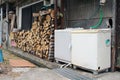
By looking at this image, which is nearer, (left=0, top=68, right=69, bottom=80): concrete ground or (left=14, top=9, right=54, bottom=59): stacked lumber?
(left=0, top=68, right=69, bottom=80): concrete ground

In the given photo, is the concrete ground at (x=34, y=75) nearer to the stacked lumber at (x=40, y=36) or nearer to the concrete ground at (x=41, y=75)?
the concrete ground at (x=41, y=75)

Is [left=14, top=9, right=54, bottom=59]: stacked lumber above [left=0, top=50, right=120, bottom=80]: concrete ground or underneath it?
above

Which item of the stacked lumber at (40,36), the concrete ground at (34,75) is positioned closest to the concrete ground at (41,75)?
the concrete ground at (34,75)

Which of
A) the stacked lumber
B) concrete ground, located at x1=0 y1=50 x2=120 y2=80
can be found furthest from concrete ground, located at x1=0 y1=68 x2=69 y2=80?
the stacked lumber

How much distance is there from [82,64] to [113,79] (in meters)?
0.92

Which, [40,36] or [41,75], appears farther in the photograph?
[40,36]

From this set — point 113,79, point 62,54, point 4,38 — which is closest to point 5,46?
point 4,38

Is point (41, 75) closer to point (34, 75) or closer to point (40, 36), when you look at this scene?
point (34, 75)

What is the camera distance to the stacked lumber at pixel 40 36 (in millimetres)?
7355

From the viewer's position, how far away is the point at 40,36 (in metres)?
8.02

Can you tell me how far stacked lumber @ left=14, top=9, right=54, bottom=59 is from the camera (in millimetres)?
7355

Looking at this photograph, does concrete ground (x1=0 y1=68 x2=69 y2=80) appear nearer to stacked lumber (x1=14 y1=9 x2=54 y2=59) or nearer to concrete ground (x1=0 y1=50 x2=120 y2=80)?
concrete ground (x1=0 y1=50 x2=120 y2=80)

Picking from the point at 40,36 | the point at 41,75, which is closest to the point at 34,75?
the point at 41,75

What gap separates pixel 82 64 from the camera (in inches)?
210
